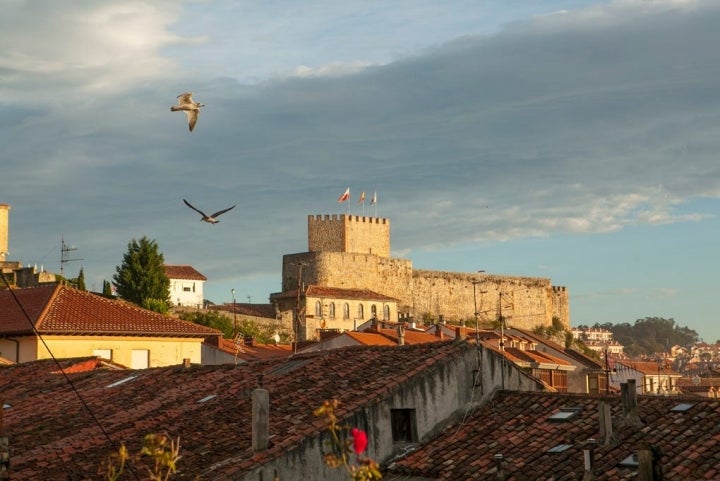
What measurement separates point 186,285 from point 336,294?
1460 centimetres

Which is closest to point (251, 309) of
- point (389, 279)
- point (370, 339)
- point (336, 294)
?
point (336, 294)

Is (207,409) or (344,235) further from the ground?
(344,235)

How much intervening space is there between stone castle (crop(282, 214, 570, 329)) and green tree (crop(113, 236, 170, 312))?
23.7 metres

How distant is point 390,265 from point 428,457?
95553 millimetres

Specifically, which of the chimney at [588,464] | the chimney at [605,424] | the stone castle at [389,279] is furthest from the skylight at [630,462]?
the stone castle at [389,279]

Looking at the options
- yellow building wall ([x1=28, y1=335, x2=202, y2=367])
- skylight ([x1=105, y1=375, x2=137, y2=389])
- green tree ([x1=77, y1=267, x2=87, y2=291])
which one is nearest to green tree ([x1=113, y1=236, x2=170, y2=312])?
green tree ([x1=77, y1=267, x2=87, y2=291])

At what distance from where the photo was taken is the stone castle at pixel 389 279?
362 feet

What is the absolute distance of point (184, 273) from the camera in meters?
109

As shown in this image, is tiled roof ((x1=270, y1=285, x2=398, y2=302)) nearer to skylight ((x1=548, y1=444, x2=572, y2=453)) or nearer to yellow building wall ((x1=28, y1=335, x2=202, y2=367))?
yellow building wall ((x1=28, y1=335, x2=202, y2=367))

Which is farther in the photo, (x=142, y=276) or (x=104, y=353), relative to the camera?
(x=142, y=276)

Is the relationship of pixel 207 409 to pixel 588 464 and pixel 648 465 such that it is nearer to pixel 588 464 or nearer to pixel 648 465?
pixel 588 464

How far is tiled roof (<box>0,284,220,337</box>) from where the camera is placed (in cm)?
4509

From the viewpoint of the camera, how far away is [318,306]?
330ft

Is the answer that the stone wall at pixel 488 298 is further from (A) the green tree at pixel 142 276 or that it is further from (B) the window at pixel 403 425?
(B) the window at pixel 403 425
